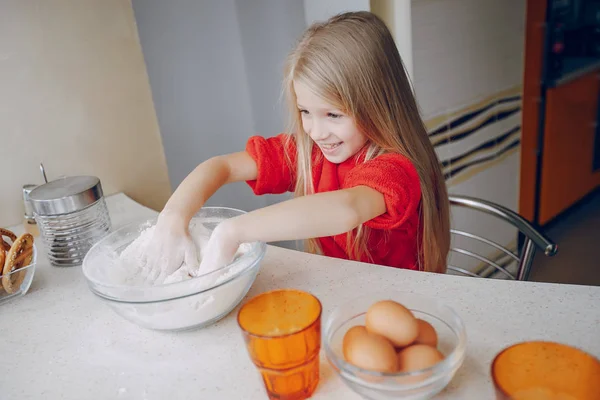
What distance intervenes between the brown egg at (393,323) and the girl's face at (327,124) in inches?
21.1

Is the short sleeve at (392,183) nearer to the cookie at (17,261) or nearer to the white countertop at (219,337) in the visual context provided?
the white countertop at (219,337)

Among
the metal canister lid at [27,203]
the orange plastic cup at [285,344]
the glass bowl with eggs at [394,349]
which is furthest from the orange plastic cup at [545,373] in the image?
the metal canister lid at [27,203]

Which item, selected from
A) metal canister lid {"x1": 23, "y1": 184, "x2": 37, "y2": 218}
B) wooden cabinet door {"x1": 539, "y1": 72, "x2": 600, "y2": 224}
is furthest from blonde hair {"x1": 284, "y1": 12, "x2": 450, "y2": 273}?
wooden cabinet door {"x1": 539, "y1": 72, "x2": 600, "y2": 224}

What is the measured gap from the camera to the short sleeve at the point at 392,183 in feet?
3.12

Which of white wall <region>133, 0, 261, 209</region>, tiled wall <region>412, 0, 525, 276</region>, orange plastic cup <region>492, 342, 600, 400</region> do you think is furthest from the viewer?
tiled wall <region>412, 0, 525, 276</region>

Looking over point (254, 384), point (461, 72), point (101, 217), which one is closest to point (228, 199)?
point (101, 217)

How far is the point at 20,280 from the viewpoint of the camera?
98 cm

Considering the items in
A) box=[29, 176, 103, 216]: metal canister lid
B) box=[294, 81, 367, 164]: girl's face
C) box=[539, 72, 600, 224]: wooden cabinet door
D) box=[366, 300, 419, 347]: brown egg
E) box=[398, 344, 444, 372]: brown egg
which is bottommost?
box=[539, 72, 600, 224]: wooden cabinet door

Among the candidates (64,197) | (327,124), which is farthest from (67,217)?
(327,124)

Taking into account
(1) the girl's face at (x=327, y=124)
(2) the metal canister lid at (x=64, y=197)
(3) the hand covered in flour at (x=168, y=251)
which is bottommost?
(3) the hand covered in flour at (x=168, y=251)

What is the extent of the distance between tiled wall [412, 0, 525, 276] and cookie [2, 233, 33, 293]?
1.31 metres

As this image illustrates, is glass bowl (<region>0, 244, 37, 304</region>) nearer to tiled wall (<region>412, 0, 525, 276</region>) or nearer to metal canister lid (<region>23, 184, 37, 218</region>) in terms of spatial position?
metal canister lid (<region>23, 184, 37, 218</region>)

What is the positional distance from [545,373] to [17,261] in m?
0.92

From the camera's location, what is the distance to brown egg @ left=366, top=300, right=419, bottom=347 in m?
0.58
